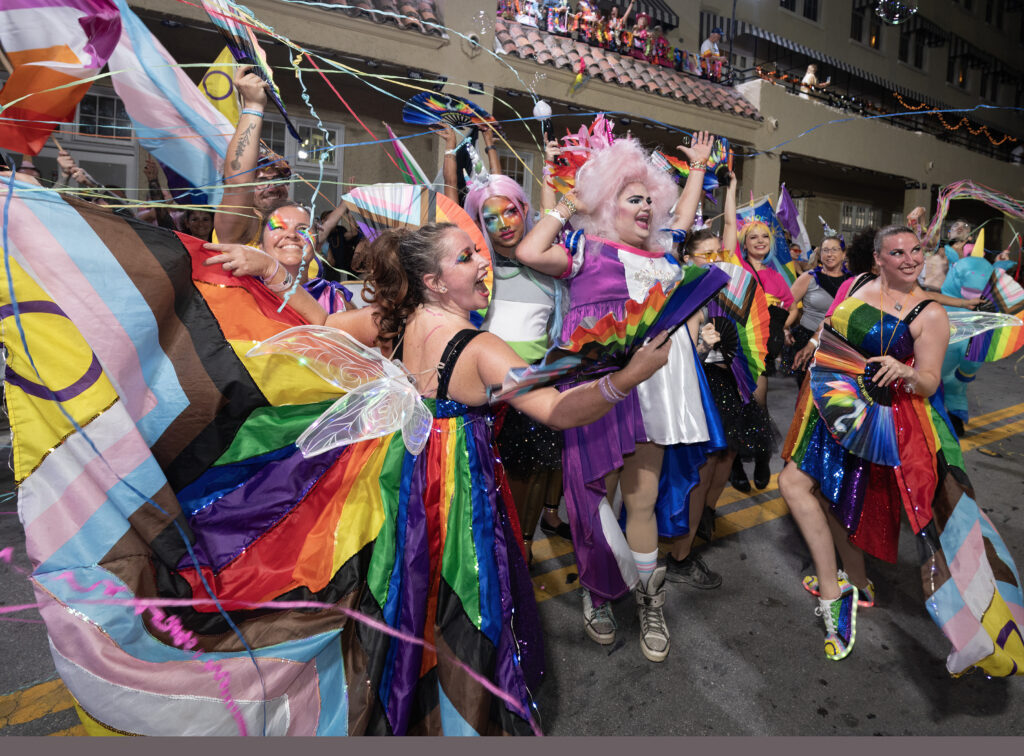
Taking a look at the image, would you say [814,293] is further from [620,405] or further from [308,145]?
[308,145]

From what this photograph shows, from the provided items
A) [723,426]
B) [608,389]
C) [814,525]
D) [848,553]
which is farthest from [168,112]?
[848,553]

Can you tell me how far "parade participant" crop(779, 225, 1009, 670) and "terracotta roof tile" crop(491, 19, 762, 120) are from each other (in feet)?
28.2

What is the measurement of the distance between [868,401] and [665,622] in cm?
133

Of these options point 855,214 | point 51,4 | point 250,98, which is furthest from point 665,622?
point 855,214

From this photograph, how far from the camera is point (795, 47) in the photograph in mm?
16750

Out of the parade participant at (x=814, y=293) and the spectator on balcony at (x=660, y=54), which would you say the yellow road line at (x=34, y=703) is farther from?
the spectator on balcony at (x=660, y=54)

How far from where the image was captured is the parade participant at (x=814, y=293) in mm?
5465

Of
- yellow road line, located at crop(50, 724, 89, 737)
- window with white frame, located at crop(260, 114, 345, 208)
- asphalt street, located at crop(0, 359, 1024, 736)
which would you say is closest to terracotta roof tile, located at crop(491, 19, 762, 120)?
window with white frame, located at crop(260, 114, 345, 208)

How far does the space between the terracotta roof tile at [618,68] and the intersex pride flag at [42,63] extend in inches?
326

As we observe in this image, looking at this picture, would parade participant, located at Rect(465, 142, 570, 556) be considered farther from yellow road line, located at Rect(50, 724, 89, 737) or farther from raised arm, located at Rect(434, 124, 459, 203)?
yellow road line, located at Rect(50, 724, 89, 737)

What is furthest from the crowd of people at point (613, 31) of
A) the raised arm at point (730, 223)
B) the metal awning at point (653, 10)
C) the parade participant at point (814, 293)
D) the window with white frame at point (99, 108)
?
the raised arm at point (730, 223)

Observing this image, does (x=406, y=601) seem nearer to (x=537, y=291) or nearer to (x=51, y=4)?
(x=537, y=291)

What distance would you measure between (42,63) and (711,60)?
49.7 feet

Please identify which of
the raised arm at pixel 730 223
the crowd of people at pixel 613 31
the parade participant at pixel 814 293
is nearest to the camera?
the raised arm at pixel 730 223
